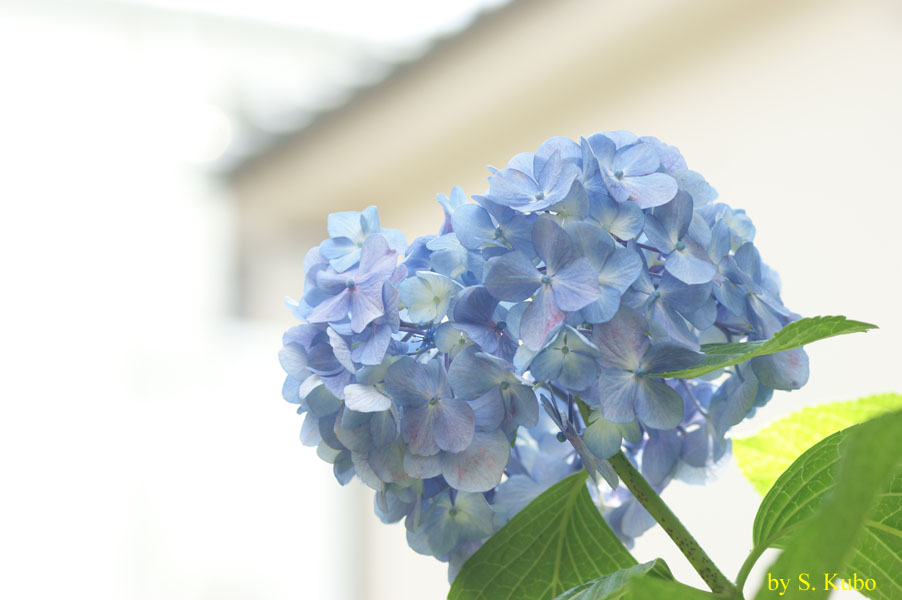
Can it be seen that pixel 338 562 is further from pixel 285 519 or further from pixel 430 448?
pixel 430 448

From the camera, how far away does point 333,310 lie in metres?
0.31

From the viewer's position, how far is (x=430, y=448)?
291 millimetres

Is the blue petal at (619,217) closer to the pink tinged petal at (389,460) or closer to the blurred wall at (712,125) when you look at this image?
the pink tinged petal at (389,460)

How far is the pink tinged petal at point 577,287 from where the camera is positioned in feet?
0.88

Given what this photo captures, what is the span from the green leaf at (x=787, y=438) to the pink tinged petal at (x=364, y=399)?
19 centimetres

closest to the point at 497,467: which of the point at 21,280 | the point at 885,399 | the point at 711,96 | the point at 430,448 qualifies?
the point at 430,448

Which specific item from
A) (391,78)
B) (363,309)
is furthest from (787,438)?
(391,78)

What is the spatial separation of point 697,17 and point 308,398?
1934 mm

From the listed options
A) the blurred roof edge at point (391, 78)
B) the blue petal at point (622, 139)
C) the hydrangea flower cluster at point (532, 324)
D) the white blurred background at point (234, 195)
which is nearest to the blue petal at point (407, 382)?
the hydrangea flower cluster at point (532, 324)

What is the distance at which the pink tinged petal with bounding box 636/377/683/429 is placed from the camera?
0.27 metres

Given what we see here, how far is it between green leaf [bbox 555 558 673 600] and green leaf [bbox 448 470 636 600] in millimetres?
50

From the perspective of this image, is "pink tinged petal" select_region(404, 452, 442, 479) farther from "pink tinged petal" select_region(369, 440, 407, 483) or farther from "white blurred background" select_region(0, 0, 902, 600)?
"white blurred background" select_region(0, 0, 902, 600)

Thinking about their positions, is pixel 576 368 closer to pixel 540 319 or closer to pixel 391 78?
pixel 540 319

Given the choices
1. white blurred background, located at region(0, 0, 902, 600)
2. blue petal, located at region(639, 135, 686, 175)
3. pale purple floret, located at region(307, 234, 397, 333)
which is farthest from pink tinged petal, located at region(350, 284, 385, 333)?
white blurred background, located at region(0, 0, 902, 600)
